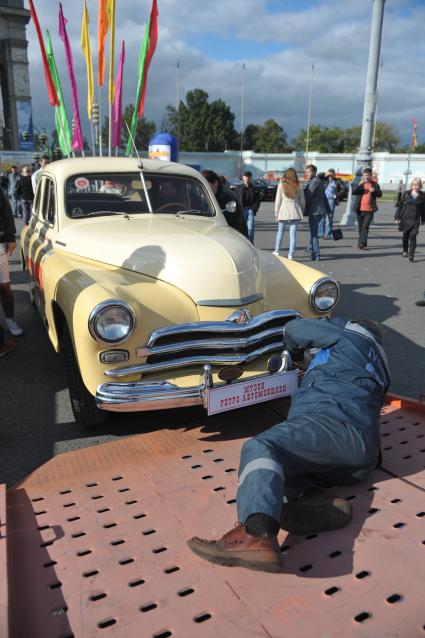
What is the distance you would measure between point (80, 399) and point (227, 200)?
3786 mm

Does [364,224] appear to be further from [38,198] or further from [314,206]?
[38,198]

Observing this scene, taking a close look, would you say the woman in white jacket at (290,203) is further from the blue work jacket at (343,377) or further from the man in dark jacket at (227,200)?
the blue work jacket at (343,377)

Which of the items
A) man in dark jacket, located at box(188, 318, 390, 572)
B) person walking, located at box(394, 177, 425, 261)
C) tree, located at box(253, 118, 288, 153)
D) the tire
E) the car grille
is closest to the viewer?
man in dark jacket, located at box(188, 318, 390, 572)

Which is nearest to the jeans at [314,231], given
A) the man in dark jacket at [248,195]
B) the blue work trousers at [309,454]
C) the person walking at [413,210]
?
the man in dark jacket at [248,195]

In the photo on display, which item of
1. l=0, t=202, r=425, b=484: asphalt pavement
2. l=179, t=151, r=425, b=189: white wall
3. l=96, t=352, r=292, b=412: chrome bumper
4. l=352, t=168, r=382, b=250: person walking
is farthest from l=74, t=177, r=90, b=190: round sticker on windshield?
l=179, t=151, r=425, b=189: white wall

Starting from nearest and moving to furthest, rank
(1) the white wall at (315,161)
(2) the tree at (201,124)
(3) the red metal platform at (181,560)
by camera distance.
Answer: (3) the red metal platform at (181,560) < (1) the white wall at (315,161) < (2) the tree at (201,124)

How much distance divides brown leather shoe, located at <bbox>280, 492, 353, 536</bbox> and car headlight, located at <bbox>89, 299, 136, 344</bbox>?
1305 millimetres

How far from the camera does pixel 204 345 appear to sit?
3070 millimetres

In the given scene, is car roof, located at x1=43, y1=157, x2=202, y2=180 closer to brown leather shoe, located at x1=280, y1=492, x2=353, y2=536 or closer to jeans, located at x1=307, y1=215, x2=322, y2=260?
brown leather shoe, located at x1=280, y1=492, x2=353, y2=536

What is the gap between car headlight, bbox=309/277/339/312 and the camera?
147 inches

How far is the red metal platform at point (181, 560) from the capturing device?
1767 mm

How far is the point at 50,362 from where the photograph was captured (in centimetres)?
471

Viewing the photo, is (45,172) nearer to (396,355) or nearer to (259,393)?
(259,393)

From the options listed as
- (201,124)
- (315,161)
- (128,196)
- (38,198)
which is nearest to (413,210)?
(128,196)
